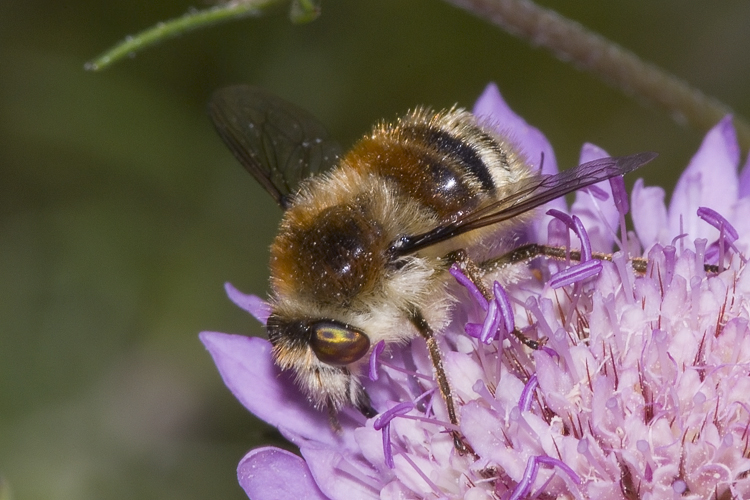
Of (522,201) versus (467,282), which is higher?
(522,201)

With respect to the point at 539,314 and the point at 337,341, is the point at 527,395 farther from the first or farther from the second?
the point at 337,341

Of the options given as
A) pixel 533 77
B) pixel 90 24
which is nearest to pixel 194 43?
pixel 90 24

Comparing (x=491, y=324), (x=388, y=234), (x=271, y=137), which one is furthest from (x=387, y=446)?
(x=271, y=137)

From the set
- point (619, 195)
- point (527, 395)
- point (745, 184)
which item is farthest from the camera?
point (745, 184)

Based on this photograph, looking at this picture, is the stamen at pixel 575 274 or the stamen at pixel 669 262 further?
the stamen at pixel 669 262

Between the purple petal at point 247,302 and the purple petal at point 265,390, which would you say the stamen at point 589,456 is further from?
the purple petal at point 247,302

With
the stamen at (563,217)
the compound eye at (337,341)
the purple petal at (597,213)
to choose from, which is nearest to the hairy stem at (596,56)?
the purple petal at (597,213)

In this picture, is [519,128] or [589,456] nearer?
[589,456]
